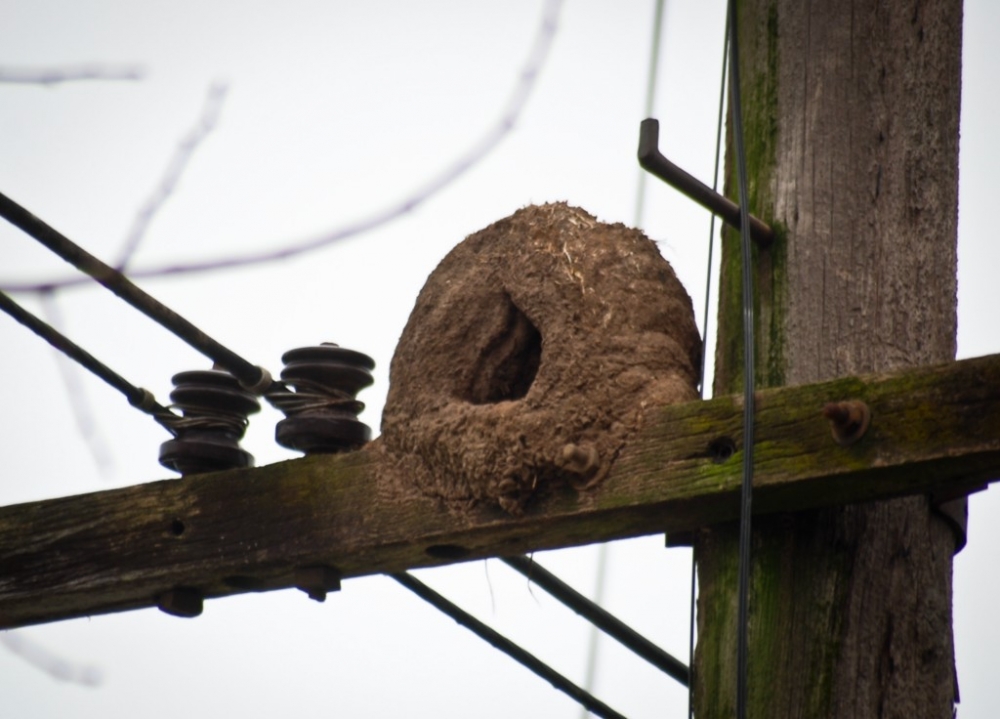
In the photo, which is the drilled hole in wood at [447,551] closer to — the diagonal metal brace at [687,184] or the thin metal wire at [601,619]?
the thin metal wire at [601,619]

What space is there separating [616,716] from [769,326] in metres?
1.09

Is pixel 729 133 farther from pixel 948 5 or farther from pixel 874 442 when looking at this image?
pixel 874 442

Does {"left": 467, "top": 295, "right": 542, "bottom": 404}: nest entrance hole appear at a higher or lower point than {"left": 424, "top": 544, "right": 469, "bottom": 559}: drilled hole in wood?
higher

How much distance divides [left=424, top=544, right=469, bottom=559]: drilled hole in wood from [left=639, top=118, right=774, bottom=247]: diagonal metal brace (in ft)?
2.59

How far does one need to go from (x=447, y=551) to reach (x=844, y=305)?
87 centimetres

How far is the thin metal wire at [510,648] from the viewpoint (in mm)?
3611

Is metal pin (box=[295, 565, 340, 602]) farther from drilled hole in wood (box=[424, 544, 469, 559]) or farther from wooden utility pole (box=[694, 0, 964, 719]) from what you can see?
wooden utility pole (box=[694, 0, 964, 719])

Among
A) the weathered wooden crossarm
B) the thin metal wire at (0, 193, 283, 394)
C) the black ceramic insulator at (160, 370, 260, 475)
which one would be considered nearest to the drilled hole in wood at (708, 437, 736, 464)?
the weathered wooden crossarm

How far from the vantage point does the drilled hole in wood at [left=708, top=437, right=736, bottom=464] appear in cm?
272

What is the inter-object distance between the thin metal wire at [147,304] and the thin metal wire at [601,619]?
695 millimetres

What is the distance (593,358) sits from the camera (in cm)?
304

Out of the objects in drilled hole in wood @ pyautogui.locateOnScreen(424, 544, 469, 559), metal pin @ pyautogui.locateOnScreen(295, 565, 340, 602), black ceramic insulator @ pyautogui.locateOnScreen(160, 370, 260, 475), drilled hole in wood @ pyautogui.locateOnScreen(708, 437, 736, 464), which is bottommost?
metal pin @ pyautogui.locateOnScreen(295, 565, 340, 602)

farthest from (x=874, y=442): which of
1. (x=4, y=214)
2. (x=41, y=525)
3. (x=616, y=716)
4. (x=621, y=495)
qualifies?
(x=41, y=525)

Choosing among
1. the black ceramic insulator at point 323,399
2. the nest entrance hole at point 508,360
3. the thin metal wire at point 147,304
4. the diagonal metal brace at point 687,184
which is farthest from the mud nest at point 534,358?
the thin metal wire at point 147,304
